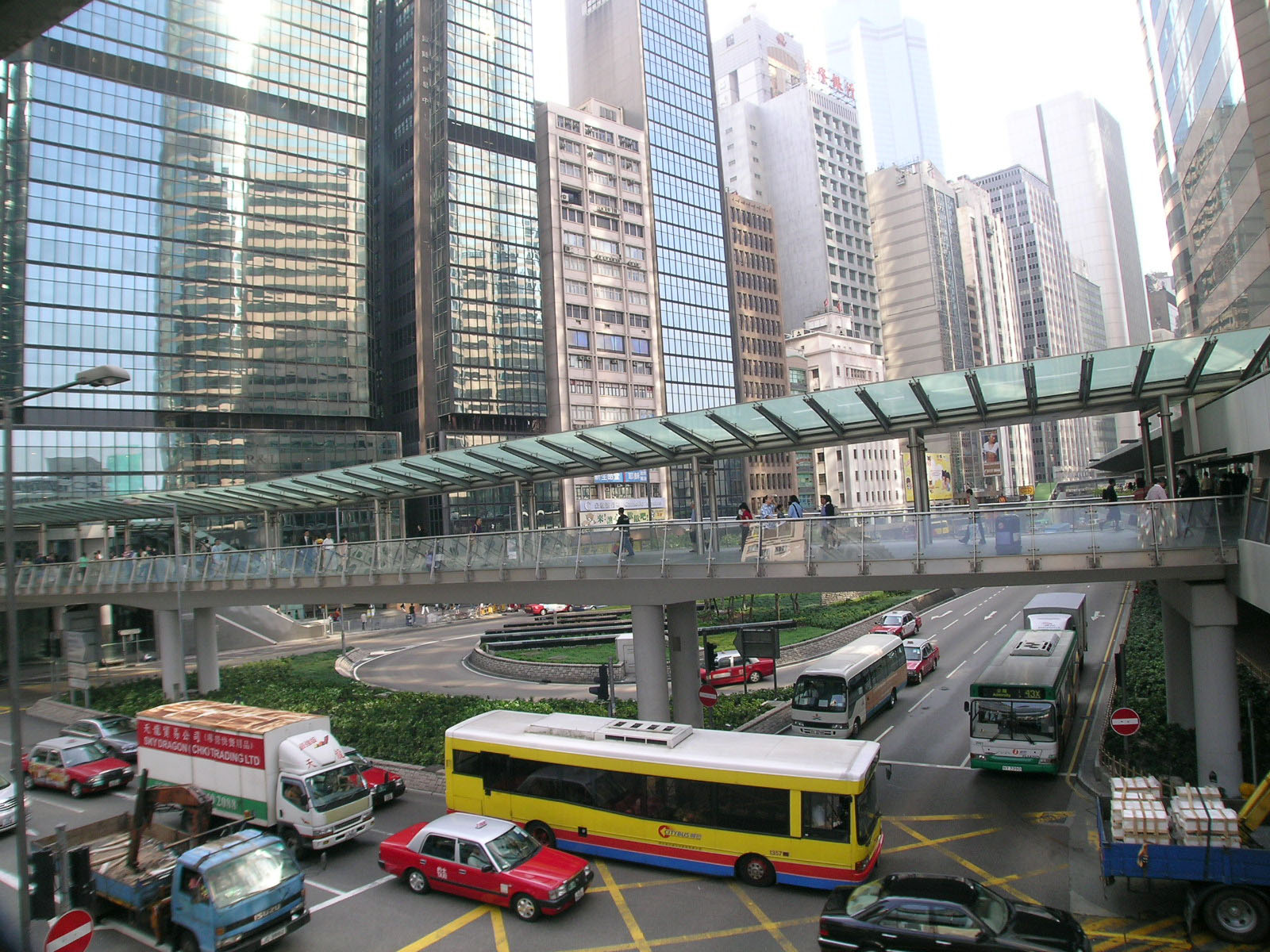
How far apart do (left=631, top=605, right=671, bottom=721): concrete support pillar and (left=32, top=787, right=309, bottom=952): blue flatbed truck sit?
8912 mm

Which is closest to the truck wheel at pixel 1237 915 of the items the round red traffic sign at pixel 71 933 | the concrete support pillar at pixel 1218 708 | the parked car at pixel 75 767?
the concrete support pillar at pixel 1218 708

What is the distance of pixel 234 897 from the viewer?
37.4 feet

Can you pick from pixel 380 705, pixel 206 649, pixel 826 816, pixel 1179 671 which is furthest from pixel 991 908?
pixel 206 649

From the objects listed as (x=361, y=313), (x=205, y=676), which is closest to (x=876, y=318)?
(x=361, y=313)

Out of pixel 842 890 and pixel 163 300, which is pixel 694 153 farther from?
pixel 842 890

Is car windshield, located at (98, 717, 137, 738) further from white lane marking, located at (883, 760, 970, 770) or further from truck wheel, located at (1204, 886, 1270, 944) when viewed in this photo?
truck wheel, located at (1204, 886, 1270, 944)

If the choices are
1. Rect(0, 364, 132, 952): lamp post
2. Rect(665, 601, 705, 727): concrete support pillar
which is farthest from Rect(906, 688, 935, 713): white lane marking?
Rect(0, 364, 132, 952): lamp post

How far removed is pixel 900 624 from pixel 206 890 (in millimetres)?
32835

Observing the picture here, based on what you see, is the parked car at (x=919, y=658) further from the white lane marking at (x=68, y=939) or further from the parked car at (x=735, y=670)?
the white lane marking at (x=68, y=939)

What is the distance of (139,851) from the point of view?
13125 millimetres

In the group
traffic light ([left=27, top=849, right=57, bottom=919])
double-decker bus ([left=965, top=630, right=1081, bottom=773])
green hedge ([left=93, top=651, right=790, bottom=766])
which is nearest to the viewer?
traffic light ([left=27, top=849, right=57, bottom=919])

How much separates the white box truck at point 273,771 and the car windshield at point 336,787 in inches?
0.6

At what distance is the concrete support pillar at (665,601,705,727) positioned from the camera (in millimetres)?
19859

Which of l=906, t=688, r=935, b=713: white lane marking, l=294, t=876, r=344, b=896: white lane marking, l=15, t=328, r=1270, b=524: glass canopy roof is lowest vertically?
l=906, t=688, r=935, b=713: white lane marking
